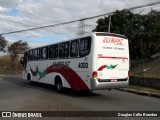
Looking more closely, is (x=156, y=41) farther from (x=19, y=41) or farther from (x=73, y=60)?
(x=19, y=41)

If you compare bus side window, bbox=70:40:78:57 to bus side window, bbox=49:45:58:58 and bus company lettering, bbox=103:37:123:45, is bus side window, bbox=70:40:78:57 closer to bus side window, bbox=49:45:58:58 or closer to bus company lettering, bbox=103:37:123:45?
bus company lettering, bbox=103:37:123:45

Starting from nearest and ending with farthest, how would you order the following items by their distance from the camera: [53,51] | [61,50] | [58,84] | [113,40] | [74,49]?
[113,40] → [74,49] → [61,50] → [58,84] → [53,51]

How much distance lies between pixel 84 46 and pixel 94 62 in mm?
1277

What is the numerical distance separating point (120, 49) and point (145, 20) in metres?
22.1

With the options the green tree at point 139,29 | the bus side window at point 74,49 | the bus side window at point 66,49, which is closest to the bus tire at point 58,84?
the bus side window at point 66,49

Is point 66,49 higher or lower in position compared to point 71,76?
higher

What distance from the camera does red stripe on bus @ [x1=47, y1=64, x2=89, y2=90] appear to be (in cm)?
1636

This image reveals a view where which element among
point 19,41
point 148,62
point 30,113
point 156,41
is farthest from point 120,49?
point 19,41

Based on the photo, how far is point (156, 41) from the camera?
34.7 m

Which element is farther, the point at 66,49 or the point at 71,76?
the point at 66,49

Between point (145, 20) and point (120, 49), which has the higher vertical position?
point (145, 20)

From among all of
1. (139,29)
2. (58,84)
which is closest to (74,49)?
(58,84)

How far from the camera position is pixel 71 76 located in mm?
17453

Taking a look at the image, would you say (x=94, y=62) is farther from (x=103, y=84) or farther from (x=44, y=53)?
(x=44, y=53)
